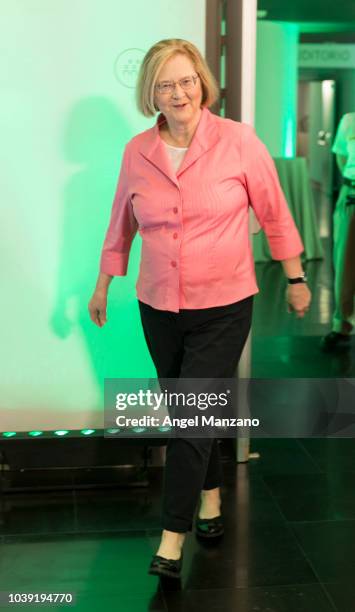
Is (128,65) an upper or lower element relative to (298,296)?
upper

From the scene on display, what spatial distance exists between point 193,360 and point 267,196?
51 centimetres

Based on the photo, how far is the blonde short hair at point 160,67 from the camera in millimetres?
2426

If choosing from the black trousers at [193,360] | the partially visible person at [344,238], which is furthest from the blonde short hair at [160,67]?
the partially visible person at [344,238]

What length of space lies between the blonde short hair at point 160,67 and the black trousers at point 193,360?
58cm

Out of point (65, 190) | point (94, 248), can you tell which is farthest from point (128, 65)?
point (94, 248)

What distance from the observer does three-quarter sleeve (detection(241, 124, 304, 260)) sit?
2508mm

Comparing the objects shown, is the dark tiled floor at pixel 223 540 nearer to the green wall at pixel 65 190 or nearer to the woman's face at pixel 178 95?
the green wall at pixel 65 190

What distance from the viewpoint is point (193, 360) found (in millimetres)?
2568

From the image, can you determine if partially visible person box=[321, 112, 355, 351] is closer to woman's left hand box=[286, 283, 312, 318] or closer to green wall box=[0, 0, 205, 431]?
green wall box=[0, 0, 205, 431]

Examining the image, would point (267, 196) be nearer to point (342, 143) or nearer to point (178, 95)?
point (178, 95)

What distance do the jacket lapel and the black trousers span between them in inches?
15.6

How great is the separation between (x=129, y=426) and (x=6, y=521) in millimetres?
569

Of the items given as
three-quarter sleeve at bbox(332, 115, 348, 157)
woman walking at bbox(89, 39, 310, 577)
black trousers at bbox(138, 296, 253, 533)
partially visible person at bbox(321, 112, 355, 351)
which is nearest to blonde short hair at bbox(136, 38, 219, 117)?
woman walking at bbox(89, 39, 310, 577)

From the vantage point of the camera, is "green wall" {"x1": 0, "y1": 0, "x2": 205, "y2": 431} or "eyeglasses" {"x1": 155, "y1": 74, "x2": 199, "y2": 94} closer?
"eyeglasses" {"x1": 155, "y1": 74, "x2": 199, "y2": 94}
